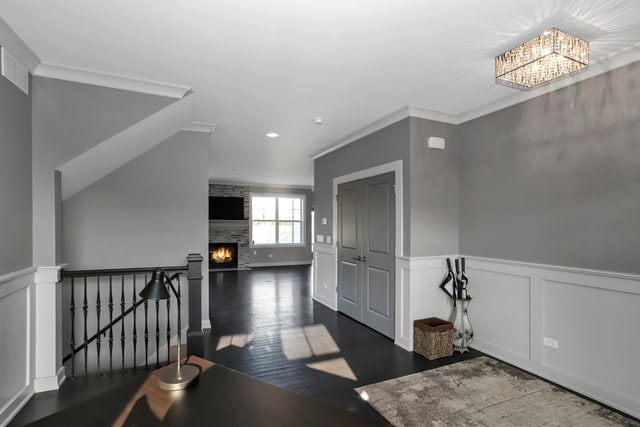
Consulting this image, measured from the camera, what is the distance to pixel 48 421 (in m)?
1.18

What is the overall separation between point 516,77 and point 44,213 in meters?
3.77

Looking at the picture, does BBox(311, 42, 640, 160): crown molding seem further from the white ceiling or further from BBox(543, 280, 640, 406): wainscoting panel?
BBox(543, 280, 640, 406): wainscoting panel

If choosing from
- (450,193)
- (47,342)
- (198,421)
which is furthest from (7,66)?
(450,193)

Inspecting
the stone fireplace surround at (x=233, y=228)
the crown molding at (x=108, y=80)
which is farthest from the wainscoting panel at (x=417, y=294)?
the stone fireplace surround at (x=233, y=228)

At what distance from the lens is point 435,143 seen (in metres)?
3.71

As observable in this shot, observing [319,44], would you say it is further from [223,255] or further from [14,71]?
[223,255]

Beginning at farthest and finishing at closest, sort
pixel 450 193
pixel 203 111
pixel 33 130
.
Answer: pixel 450 193, pixel 203 111, pixel 33 130

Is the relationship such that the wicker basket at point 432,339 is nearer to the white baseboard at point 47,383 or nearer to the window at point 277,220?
the white baseboard at point 47,383

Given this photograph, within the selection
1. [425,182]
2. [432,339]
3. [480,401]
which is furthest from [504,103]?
[480,401]

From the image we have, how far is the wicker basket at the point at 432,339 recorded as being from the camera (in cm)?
332

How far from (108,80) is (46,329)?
82.6 inches

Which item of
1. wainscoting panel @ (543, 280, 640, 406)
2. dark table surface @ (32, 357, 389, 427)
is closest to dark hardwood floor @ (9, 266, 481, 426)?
wainscoting panel @ (543, 280, 640, 406)

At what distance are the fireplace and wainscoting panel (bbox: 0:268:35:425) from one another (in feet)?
23.3

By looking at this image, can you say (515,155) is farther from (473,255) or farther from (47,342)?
(47,342)
